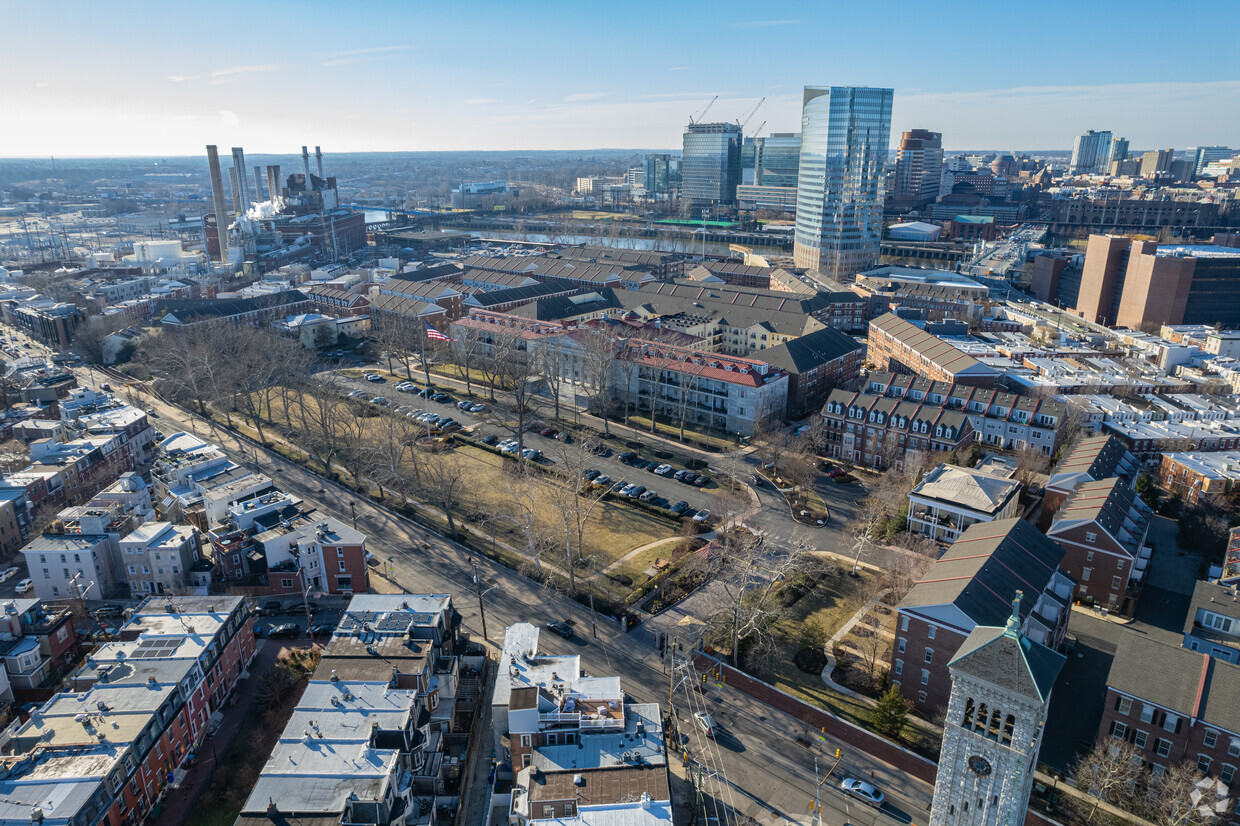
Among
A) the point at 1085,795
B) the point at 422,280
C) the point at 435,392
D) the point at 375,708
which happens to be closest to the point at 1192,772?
the point at 1085,795

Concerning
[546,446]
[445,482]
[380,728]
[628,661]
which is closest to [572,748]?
[380,728]

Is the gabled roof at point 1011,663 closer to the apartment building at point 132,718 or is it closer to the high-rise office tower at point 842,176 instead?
the apartment building at point 132,718

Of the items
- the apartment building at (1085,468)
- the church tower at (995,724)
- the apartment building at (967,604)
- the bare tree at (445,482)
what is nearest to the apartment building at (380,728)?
the bare tree at (445,482)

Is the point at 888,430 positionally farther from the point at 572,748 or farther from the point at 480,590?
the point at 572,748

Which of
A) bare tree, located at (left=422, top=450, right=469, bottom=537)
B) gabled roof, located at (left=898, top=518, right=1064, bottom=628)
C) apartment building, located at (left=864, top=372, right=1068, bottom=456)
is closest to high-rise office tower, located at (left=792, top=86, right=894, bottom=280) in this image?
apartment building, located at (left=864, top=372, right=1068, bottom=456)

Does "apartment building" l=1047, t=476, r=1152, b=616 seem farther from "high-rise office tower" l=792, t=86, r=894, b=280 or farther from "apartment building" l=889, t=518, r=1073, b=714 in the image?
"high-rise office tower" l=792, t=86, r=894, b=280
